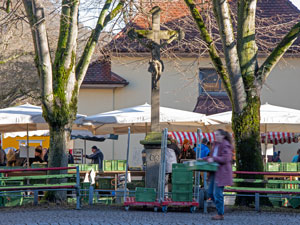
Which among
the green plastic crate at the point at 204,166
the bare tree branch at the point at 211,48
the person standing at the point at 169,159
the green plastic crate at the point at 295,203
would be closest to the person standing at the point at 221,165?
the green plastic crate at the point at 204,166

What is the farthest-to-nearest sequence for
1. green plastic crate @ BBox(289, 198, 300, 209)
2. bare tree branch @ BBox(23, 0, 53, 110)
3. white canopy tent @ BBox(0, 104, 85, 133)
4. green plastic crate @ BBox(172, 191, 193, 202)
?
white canopy tent @ BBox(0, 104, 85, 133) < green plastic crate @ BBox(289, 198, 300, 209) < bare tree branch @ BBox(23, 0, 53, 110) < green plastic crate @ BBox(172, 191, 193, 202)

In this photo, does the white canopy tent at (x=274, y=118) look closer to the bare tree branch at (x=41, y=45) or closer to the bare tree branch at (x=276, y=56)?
the bare tree branch at (x=276, y=56)

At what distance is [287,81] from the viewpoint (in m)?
31.2

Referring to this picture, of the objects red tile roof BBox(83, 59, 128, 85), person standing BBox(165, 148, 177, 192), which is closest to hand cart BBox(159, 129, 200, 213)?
person standing BBox(165, 148, 177, 192)

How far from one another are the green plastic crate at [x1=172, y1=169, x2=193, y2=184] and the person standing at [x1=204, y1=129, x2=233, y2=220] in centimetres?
189

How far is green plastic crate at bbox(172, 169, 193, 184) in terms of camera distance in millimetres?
13484

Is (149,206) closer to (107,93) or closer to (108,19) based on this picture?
(108,19)

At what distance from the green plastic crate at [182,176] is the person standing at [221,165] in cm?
189

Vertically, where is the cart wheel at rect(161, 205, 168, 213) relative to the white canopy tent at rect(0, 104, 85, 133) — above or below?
below

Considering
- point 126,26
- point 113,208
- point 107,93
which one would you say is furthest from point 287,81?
point 113,208

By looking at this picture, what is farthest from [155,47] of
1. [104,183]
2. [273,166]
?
[273,166]

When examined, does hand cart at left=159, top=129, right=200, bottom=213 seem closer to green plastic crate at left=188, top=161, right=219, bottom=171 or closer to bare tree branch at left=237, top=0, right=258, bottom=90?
green plastic crate at left=188, top=161, right=219, bottom=171

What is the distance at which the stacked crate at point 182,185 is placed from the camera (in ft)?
43.9

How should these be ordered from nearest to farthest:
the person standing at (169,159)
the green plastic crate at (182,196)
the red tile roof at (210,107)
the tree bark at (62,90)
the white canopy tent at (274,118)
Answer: the green plastic crate at (182,196), the tree bark at (62,90), the person standing at (169,159), the white canopy tent at (274,118), the red tile roof at (210,107)
